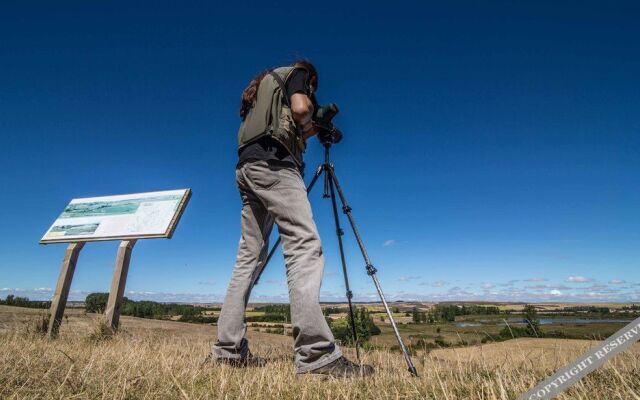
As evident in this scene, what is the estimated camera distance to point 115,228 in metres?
5.84

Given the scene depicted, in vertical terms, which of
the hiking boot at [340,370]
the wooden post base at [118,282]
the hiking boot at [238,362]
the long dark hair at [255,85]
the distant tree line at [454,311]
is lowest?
the hiking boot at [238,362]

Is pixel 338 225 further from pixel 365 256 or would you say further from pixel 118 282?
pixel 118 282

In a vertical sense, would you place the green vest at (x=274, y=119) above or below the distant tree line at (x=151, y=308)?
above

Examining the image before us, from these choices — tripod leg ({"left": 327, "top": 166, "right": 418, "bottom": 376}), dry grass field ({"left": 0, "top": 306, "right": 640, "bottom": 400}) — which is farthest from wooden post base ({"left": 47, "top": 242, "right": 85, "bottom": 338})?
tripod leg ({"left": 327, "top": 166, "right": 418, "bottom": 376})

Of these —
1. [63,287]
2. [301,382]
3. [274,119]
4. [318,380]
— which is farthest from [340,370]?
[63,287]

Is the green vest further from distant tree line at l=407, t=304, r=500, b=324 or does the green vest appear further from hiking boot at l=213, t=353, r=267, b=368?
distant tree line at l=407, t=304, r=500, b=324

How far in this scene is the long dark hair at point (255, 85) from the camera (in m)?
3.31

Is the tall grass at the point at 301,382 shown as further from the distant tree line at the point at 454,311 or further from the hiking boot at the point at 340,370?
the distant tree line at the point at 454,311

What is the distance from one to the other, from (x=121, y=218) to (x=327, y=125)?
4.57 m

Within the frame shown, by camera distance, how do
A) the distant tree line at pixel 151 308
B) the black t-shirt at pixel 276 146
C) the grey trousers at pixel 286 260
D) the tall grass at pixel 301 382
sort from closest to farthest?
the tall grass at pixel 301 382 < the grey trousers at pixel 286 260 < the black t-shirt at pixel 276 146 < the distant tree line at pixel 151 308

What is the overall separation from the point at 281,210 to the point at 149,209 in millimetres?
3917

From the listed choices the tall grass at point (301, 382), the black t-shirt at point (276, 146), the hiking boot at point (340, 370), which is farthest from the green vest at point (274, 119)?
the tall grass at point (301, 382)

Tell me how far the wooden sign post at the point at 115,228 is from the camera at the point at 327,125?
126 inches

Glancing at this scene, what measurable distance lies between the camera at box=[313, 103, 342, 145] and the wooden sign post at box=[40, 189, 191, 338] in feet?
10.5
